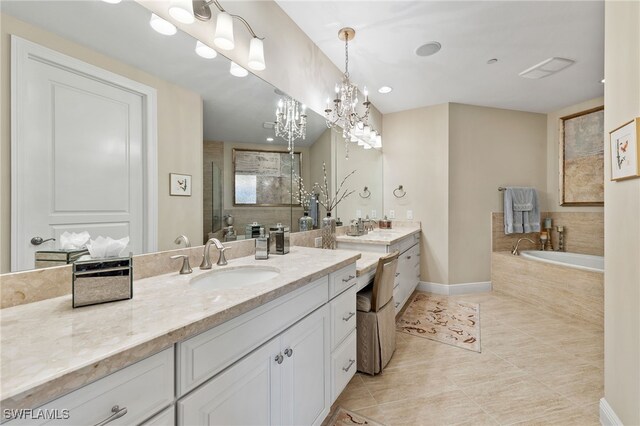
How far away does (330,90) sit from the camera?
8.59ft

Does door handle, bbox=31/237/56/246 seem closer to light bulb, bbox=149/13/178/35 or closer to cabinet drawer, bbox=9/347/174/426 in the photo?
cabinet drawer, bbox=9/347/174/426

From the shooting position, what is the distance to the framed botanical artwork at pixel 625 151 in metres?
1.19

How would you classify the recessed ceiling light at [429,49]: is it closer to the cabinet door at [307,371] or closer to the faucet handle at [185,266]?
the cabinet door at [307,371]

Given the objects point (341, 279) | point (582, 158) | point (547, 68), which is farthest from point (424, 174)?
point (341, 279)

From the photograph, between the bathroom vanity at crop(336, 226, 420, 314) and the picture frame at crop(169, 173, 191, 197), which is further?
the bathroom vanity at crop(336, 226, 420, 314)

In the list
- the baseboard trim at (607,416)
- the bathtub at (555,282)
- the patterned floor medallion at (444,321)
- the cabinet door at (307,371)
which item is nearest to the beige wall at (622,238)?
the baseboard trim at (607,416)

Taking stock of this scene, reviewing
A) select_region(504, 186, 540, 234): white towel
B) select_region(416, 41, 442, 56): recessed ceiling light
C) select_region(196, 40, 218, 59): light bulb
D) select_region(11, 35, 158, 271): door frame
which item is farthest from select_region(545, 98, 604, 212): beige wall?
select_region(11, 35, 158, 271): door frame

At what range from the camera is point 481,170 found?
145 inches

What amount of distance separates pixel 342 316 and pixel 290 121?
4.77 ft

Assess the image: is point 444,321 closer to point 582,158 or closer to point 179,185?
point 179,185

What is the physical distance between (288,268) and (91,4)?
126 cm

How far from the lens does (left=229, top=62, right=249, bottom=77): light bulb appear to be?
5.01 ft

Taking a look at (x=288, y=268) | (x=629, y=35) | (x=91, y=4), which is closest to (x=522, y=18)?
(x=629, y=35)

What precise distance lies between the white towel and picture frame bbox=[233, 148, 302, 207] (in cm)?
312
